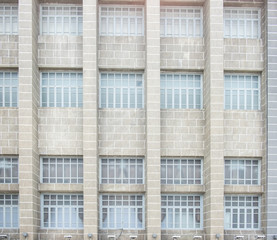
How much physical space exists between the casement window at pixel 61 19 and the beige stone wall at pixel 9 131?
480cm

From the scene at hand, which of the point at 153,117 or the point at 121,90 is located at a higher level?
the point at 121,90

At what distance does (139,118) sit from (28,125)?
585 cm

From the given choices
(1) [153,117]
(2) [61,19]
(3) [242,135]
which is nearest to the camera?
(1) [153,117]

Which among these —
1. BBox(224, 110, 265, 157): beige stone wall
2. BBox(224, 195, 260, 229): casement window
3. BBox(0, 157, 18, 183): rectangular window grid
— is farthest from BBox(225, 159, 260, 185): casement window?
BBox(0, 157, 18, 183): rectangular window grid

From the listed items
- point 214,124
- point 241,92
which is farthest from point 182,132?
point 241,92

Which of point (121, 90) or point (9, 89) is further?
point (121, 90)

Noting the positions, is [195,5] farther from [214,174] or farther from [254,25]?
[214,174]

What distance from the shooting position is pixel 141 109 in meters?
23.7

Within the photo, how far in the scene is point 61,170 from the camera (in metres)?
23.6

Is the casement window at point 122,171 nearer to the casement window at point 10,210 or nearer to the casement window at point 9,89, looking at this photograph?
the casement window at point 10,210

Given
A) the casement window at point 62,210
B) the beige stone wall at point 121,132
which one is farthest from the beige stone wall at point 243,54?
the casement window at point 62,210

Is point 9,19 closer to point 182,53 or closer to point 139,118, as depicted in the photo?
point 139,118

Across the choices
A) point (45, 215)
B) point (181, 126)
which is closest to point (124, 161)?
point (181, 126)

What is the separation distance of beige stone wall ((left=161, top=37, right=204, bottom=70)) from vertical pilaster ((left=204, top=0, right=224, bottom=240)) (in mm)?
652
